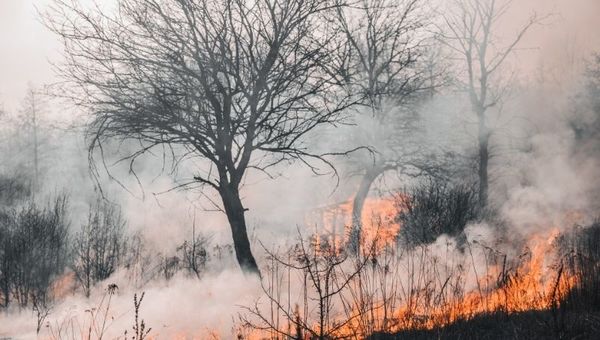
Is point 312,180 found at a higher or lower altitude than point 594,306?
higher

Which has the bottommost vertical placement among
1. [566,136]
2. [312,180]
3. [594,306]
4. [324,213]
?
[594,306]

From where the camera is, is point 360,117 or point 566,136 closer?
point 360,117

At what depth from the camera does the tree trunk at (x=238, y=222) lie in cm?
620

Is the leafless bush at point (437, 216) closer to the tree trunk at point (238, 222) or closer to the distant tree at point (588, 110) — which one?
the tree trunk at point (238, 222)

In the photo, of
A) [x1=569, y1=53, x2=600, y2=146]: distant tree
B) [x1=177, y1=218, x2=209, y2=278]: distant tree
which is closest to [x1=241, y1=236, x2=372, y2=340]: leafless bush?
[x1=177, y1=218, x2=209, y2=278]: distant tree

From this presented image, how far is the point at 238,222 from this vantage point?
6266mm

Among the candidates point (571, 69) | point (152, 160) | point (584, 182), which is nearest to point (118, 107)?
point (152, 160)

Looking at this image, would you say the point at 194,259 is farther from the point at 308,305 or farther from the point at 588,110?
the point at 588,110

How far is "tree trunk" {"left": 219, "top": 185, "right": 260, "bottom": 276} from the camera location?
620 centimetres

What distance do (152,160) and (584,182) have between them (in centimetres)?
1842

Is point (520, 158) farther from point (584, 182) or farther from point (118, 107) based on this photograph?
point (118, 107)

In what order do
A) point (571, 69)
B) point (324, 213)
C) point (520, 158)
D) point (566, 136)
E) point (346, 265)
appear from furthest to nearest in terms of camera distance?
point (571, 69) → point (566, 136) → point (520, 158) → point (324, 213) → point (346, 265)

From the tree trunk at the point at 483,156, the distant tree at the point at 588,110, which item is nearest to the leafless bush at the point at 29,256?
the tree trunk at the point at 483,156

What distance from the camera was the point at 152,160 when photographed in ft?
68.7
